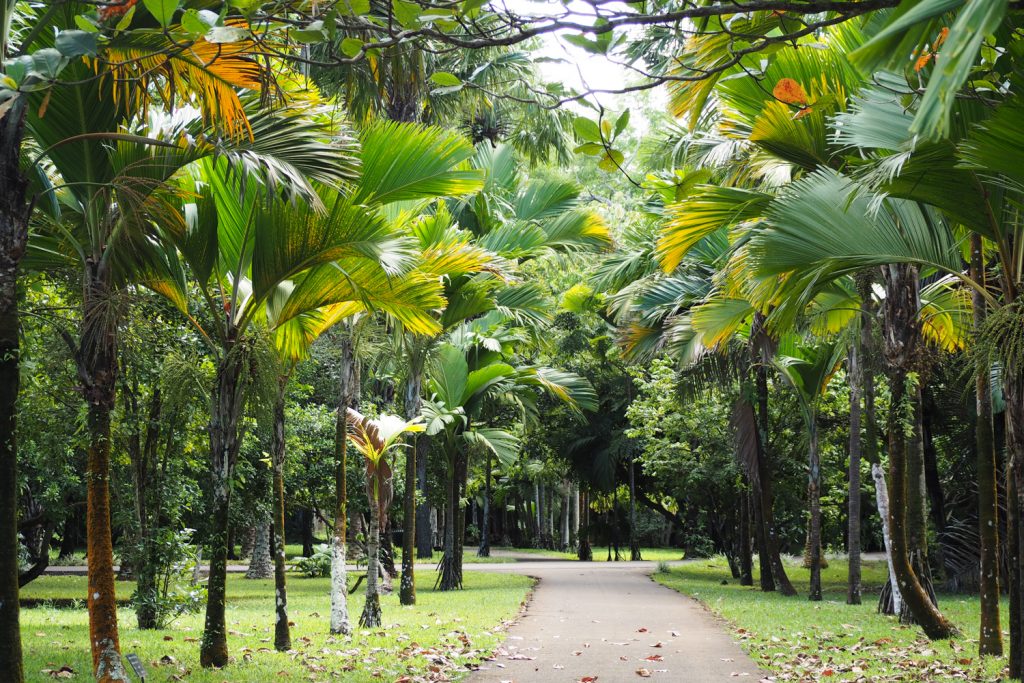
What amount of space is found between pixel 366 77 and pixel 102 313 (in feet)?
24.9

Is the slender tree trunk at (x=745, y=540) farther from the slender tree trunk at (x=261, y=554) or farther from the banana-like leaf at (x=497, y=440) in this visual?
the slender tree trunk at (x=261, y=554)

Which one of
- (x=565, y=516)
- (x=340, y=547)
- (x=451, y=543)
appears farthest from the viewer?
(x=565, y=516)

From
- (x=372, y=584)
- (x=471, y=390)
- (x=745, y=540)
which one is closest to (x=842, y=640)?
(x=372, y=584)

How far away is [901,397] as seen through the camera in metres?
9.66

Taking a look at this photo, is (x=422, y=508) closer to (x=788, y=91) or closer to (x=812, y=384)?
(x=812, y=384)

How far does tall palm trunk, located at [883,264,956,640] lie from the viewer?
32.0 feet

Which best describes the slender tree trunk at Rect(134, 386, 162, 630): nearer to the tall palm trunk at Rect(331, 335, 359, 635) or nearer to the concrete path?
the tall palm trunk at Rect(331, 335, 359, 635)

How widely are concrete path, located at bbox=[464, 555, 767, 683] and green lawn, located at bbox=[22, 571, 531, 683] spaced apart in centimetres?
39

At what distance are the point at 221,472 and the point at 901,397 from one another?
6.69 m

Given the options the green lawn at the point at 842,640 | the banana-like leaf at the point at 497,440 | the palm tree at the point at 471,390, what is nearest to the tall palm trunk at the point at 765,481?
the green lawn at the point at 842,640

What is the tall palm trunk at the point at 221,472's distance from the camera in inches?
320

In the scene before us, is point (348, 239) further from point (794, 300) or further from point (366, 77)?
point (366, 77)

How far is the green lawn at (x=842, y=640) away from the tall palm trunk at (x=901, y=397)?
339 millimetres

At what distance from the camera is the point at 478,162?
724 inches
